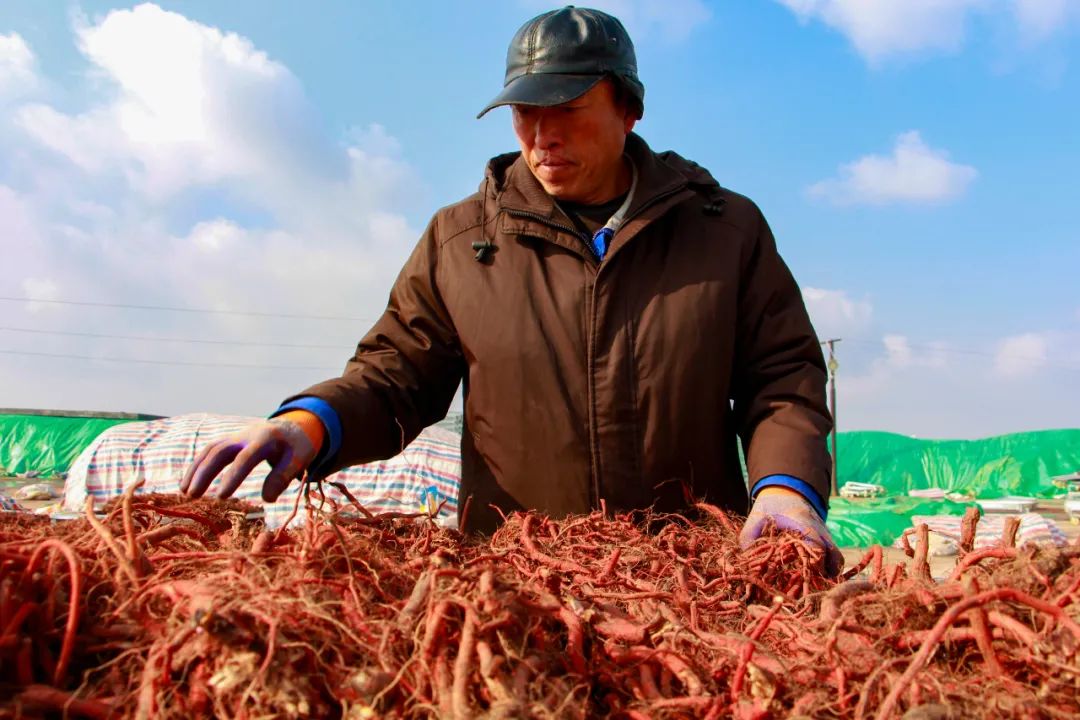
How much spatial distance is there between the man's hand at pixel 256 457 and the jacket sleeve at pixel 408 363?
1.17 feet

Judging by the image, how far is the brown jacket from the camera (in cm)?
264

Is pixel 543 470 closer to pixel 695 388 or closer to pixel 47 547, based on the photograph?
pixel 695 388

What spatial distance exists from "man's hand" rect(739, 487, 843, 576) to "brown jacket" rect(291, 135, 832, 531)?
20cm

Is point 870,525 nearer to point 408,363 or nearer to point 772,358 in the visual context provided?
point 772,358

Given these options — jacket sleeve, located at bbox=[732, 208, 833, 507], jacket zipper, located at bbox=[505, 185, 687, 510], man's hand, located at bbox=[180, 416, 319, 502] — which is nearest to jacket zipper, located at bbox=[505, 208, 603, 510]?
jacket zipper, located at bbox=[505, 185, 687, 510]

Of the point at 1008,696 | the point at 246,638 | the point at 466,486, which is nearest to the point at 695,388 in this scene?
the point at 466,486

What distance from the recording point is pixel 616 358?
264 centimetres

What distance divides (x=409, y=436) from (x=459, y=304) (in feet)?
1.74

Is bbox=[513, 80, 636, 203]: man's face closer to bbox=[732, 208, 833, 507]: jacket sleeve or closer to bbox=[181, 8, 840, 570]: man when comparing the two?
bbox=[181, 8, 840, 570]: man

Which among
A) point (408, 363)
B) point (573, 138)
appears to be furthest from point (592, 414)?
point (573, 138)

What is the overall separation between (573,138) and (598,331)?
638 mm

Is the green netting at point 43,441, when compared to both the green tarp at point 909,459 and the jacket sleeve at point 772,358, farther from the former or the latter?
the jacket sleeve at point 772,358

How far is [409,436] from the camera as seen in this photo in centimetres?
295

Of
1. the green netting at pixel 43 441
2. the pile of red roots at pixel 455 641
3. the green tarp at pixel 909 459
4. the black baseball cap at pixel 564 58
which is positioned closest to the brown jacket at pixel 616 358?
the black baseball cap at pixel 564 58
